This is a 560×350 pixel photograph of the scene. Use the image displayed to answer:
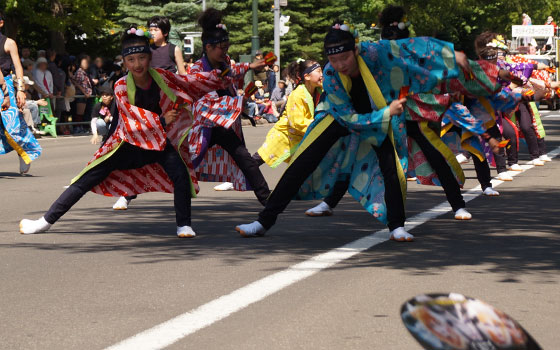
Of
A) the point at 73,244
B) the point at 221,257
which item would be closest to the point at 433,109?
the point at 221,257

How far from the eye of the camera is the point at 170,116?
798 centimetres

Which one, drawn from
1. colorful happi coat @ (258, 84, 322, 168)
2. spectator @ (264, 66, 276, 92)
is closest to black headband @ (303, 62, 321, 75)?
colorful happi coat @ (258, 84, 322, 168)

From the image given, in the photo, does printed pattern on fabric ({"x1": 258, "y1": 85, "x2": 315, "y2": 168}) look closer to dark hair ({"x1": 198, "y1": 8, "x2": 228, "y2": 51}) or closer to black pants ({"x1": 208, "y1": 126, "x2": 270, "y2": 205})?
black pants ({"x1": 208, "y1": 126, "x2": 270, "y2": 205})

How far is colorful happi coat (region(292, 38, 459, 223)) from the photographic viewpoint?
24.8ft

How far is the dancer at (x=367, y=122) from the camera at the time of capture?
24.6 ft

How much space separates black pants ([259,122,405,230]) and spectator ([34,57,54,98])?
52.3 ft

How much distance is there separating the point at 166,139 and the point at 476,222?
104 inches

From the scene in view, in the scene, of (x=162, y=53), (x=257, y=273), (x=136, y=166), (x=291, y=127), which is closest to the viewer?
(x=257, y=273)

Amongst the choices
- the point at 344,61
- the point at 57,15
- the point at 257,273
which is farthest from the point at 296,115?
the point at 57,15

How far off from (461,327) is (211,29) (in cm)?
817

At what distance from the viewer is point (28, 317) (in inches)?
201

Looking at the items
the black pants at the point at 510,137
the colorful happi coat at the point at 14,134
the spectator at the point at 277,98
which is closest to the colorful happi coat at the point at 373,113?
the colorful happi coat at the point at 14,134

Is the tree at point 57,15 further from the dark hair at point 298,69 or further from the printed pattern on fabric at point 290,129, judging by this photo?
the printed pattern on fabric at point 290,129

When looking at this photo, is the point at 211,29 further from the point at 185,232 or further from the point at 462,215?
the point at 462,215
